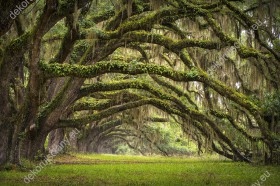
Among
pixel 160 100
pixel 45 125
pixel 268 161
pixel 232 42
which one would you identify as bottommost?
pixel 268 161

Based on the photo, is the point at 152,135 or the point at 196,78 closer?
the point at 196,78

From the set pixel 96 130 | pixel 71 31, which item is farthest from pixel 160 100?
pixel 96 130

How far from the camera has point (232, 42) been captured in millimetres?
11180

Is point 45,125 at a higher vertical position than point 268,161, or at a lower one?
higher

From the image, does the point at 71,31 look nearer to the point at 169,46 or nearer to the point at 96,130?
the point at 169,46

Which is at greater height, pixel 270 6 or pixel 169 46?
pixel 270 6

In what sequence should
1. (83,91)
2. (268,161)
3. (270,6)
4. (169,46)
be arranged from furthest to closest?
(268,161), (83,91), (169,46), (270,6)

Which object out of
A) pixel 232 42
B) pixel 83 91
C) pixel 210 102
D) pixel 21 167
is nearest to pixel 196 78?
pixel 232 42

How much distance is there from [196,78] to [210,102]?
9379 mm

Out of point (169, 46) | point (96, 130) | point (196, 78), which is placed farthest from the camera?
point (96, 130)

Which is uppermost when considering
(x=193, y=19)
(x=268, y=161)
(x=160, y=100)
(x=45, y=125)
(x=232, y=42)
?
(x=193, y=19)

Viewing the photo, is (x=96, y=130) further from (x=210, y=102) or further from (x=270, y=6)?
(x=270, y=6)

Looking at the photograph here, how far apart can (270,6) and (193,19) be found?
108 inches

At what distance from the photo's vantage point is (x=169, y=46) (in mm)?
12281
